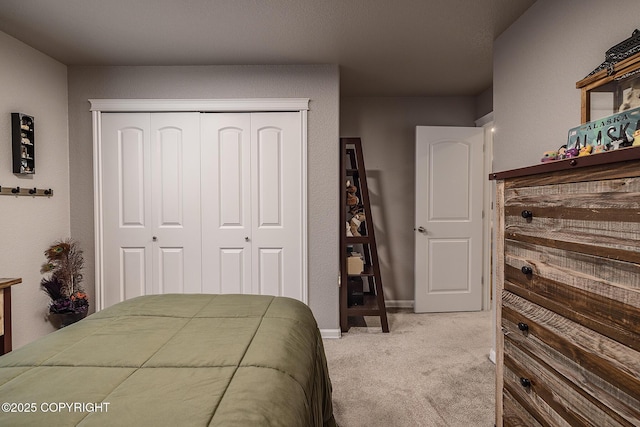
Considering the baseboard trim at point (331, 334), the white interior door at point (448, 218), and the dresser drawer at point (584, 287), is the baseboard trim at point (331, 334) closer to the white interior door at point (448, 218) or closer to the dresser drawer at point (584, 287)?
the white interior door at point (448, 218)

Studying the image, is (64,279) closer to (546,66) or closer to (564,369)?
(564,369)

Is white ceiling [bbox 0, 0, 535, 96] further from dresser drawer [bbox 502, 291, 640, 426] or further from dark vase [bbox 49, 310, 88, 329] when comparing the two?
dark vase [bbox 49, 310, 88, 329]

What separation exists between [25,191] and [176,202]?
113 cm

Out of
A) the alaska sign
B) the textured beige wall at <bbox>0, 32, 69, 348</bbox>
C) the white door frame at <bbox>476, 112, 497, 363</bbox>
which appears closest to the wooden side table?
the textured beige wall at <bbox>0, 32, 69, 348</bbox>

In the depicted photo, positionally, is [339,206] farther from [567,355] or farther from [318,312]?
[567,355]

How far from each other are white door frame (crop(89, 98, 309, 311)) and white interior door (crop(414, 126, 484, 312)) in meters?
1.52

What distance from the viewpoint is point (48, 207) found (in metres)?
3.18

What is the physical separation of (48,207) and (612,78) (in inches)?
159

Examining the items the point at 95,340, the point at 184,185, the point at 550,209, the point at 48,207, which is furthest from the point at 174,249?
the point at 550,209

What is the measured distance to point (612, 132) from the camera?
1.28 metres

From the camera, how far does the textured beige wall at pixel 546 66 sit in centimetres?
184

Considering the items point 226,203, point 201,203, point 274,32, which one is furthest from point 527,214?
point 201,203

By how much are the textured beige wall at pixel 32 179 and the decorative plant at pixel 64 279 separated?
0.22 ft

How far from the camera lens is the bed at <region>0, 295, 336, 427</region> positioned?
0.87 meters
